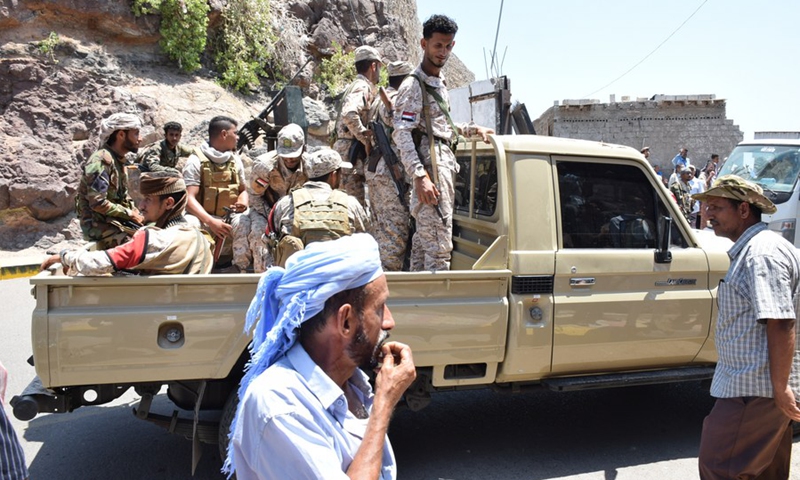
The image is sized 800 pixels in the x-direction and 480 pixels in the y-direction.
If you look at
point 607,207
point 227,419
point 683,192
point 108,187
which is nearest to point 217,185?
point 108,187

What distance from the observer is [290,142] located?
4.32 metres

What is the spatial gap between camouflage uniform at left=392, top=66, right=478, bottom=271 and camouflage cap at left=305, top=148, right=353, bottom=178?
0.52 meters

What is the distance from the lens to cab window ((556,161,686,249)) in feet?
12.4

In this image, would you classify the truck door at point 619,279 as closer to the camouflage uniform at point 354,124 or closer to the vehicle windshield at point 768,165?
the camouflage uniform at point 354,124

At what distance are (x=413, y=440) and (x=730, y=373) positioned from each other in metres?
2.11

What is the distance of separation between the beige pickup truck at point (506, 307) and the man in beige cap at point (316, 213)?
23.3 inches

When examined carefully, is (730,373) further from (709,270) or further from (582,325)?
(709,270)

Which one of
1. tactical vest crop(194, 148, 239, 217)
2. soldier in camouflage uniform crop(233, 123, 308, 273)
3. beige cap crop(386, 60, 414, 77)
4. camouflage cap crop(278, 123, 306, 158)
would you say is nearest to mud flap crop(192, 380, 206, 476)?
soldier in camouflage uniform crop(233, 123, 308, 273)

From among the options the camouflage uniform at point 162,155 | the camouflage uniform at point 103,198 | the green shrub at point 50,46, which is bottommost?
the camouflage uniform at point 103,198

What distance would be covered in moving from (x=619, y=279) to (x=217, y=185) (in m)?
3.45

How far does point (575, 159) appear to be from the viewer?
3805mm

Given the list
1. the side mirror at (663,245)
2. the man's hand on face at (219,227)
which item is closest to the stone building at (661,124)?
the man's hand on face at (219,227)

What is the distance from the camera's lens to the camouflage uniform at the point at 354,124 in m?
5.00

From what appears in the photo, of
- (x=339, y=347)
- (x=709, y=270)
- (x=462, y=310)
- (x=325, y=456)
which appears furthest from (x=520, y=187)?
(x=325, y=456)
